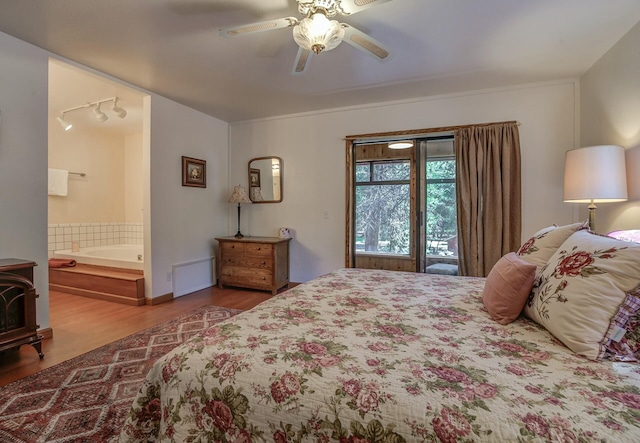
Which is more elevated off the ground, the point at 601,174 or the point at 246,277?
the point at 601,174

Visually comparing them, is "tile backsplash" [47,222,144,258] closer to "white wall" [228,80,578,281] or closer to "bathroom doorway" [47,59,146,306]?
"bathroom doorway" [47,59,146,306]

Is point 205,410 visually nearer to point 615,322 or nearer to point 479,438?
point 479,438

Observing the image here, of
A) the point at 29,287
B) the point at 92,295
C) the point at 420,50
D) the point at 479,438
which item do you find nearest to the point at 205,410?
the point at 479,438

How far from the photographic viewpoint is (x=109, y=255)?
16.2ft

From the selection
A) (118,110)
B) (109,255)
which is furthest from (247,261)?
(109,255)

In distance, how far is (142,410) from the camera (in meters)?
1.07

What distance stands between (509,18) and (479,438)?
8.42ft

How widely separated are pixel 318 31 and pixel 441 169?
99.5 inches

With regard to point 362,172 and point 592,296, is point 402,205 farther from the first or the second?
point 592,296

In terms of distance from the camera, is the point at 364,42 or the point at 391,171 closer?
the point at 364,42

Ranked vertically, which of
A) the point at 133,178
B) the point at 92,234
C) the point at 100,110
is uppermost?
the point at 100,110

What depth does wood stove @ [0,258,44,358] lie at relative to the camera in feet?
6.86

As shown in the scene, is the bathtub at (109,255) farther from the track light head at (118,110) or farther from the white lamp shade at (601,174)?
the white lamp shade at (601,174)

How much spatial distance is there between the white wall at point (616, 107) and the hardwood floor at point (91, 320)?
357cm
